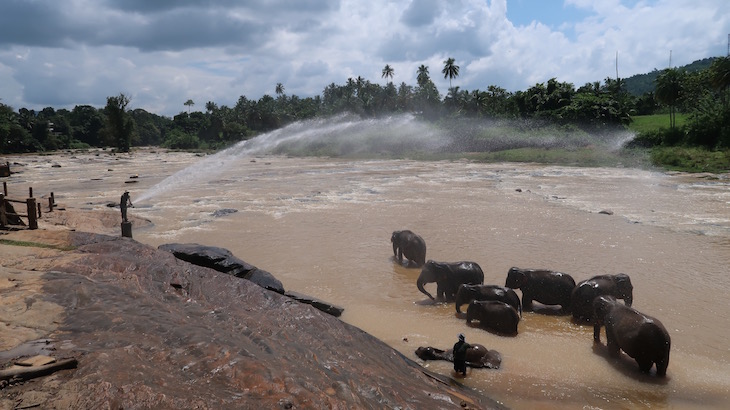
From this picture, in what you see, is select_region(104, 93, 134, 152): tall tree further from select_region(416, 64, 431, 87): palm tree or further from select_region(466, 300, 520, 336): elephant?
select_region(466, 300, 520, 336): elephant

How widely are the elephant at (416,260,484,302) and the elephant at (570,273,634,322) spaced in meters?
2.50

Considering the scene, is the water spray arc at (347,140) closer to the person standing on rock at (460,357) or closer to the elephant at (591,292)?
the elephant at (591,292)

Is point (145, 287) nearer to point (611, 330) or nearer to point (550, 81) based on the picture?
point (611, 330)

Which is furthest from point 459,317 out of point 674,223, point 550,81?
point 550,81

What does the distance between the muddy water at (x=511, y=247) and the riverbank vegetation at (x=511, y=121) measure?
15.8 meters

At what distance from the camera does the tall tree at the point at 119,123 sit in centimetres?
10012

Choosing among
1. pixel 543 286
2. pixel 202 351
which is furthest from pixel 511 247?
pixel 202 351

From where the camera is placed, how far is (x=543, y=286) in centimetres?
1210

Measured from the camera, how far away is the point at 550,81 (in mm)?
80062

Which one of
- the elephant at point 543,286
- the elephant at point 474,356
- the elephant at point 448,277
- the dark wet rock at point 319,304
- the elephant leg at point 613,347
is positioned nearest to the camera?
the elephant at point 474,356

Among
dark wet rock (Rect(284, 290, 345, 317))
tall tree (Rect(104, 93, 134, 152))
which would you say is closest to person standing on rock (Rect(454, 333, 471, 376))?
dark wet rock (Rect(284, 290, 345, 317))

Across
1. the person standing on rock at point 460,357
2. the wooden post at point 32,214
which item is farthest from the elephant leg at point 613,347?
the wooden post at point 32,214

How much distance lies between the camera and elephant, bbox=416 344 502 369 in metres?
9.08

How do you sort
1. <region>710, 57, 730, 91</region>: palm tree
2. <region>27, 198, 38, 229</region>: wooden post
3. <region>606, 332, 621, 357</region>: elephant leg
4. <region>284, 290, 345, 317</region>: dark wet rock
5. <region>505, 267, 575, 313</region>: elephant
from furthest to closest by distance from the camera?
<region>710, 57, 730, 91</region>: palm tree
<region>27, 198, 38, 229</region>: wooden post
<region>505, 267, 575, 313</region>: elephant
<region>284, 290, 345, 317</region>: dark wet rock
<region>606, 332, 621, 357</region>: elephant leg
